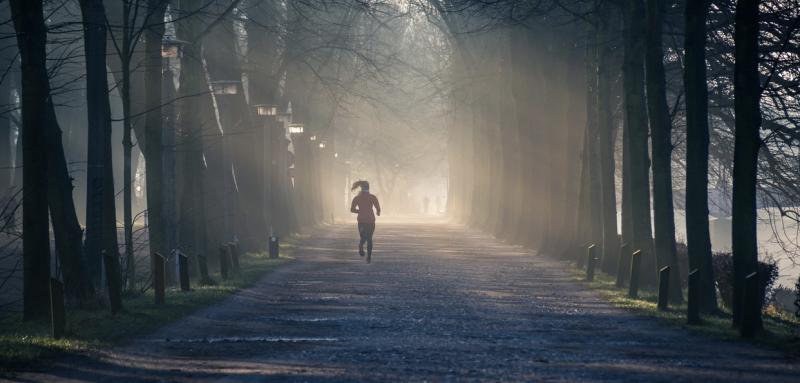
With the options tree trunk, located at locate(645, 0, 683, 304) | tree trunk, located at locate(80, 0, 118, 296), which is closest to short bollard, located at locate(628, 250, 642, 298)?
tree trunk, located at locate(645, 0, 683, 304)

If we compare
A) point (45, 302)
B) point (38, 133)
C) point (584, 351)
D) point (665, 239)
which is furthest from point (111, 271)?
point (665, 239)

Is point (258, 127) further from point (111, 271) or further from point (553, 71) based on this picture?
point (111, 271)

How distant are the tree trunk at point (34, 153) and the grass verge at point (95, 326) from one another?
0.44m

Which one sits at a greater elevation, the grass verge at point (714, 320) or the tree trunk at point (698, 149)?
the tree trunk at point (698, 149)

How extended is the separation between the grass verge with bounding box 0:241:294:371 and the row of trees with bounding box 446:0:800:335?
6.47 m

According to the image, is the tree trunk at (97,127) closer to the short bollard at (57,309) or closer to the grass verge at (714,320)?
the short bollard at (57,309)

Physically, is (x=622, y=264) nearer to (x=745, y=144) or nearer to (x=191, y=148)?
(x=745, y=144)

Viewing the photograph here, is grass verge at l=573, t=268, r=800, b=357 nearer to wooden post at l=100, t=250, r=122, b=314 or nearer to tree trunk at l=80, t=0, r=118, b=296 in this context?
wooden post at l=100, t=250, r=122, b=314

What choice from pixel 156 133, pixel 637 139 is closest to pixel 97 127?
pixel 156 133

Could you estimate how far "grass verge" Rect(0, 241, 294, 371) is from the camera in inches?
430

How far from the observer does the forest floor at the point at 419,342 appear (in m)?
9.85

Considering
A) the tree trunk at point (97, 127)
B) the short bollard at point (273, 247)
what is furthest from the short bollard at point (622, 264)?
the short bollard at point (273, 247)

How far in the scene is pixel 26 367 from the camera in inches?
404

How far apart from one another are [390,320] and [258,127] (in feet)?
70.1
